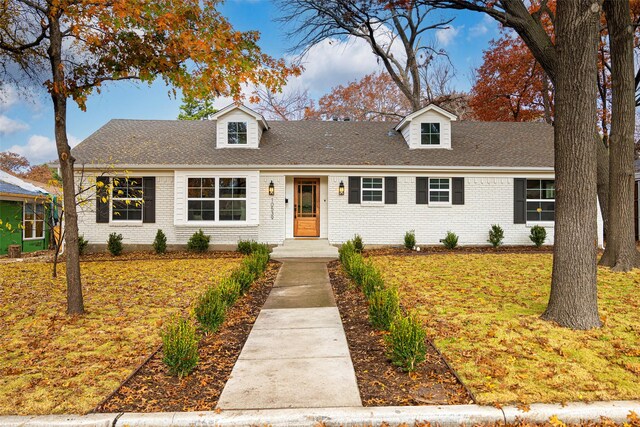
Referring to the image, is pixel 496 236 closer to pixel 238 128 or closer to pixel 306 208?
pixel 306 208

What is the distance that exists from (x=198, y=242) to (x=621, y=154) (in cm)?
1204

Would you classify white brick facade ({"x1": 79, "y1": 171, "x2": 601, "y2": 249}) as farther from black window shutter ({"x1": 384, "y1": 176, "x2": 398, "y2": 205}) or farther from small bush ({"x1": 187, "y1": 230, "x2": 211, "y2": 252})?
small bush ({"x1": 187, "y1": 230, "x2": 211, "y2": 252})

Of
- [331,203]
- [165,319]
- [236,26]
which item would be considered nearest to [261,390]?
[165,319]

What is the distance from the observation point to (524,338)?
463cm

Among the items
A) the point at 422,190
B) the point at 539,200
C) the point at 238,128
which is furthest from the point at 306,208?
the point at 539,200

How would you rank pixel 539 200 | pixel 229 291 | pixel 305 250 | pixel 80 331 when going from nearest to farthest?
1. pixel 80 331
2. pixel 229 291
3. pixel 305 250
4. pixel 539 200

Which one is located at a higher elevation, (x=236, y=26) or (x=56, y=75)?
(x=236, y=26)

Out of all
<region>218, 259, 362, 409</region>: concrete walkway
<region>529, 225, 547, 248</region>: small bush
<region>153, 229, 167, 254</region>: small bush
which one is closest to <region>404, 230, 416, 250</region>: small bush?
<region>529, 225, 547, 248</region>: small bush

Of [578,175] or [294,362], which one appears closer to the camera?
[294,362]

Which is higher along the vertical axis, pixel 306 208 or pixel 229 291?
pixel 306 208

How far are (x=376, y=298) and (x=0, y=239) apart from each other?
50.8 ft

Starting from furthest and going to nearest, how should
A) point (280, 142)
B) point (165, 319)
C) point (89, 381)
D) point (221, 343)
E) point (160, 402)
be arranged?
point (280, 142) → point (165, 319) → point (221, 343) → point (89, 381) → point (160, 402)

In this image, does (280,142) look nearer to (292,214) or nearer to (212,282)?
(292,214)

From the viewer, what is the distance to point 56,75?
5.79 m
